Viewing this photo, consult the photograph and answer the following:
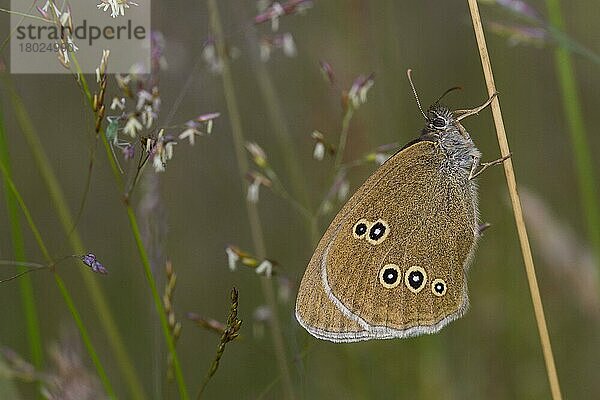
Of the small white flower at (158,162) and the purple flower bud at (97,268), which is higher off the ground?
the small white flower at (158,162)

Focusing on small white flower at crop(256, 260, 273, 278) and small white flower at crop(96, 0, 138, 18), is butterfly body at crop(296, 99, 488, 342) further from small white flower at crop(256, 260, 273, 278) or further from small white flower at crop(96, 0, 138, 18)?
small white flower at crop(96, 0, 138, 18)

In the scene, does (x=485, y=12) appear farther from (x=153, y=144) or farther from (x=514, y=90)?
(x=153, y=144)

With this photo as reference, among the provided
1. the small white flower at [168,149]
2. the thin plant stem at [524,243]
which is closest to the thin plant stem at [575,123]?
the thin plant stem at [524,243]

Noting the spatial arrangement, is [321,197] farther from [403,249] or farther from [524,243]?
[524,243]

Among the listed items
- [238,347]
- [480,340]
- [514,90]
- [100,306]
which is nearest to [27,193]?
[238,347]

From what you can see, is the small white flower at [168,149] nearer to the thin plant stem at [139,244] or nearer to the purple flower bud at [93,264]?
the thin plant stem at [139,244]
